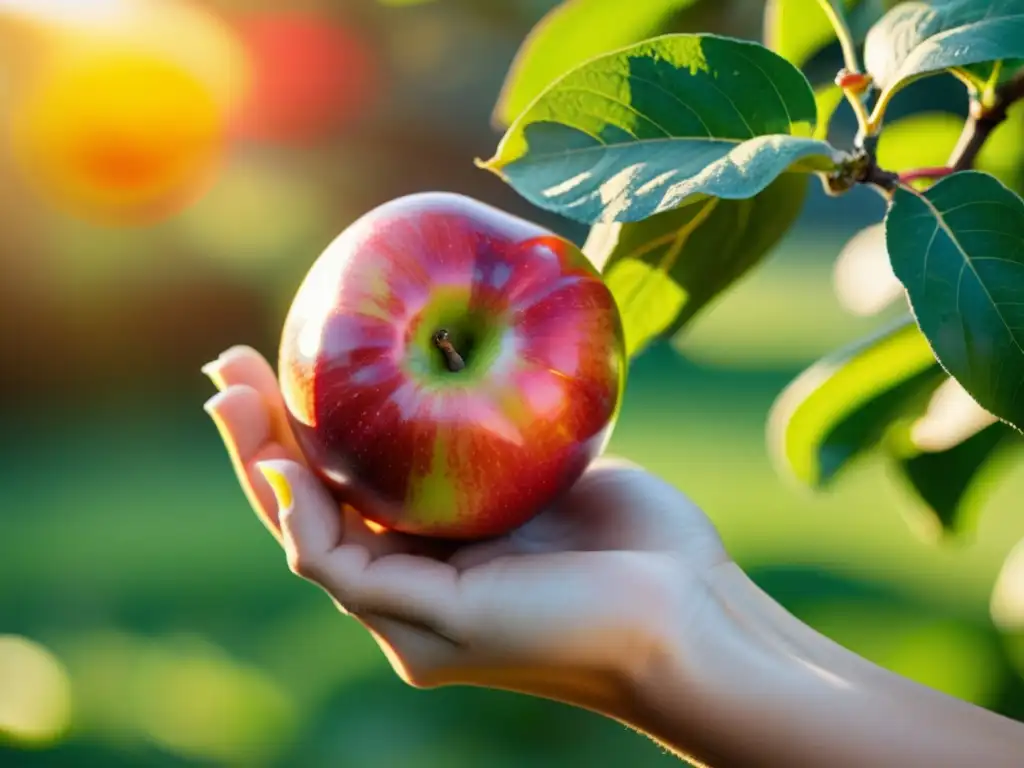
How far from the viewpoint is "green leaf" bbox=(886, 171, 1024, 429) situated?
752 millimetres

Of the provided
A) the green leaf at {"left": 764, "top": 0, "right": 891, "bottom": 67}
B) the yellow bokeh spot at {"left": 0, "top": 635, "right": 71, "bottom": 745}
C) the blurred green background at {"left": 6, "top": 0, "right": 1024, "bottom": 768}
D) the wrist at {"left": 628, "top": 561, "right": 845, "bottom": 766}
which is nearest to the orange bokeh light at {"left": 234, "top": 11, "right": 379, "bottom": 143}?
the blurred green background at {"left": 6, "top": 0, "right": 1024, "bottom": 768}

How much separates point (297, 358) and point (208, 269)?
4.24 metres

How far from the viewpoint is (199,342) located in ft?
16.0

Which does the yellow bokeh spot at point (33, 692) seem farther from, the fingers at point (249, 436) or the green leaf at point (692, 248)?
the green leaf at point (692, 248)

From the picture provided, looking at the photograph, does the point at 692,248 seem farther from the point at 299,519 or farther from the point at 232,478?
the point at 232,478

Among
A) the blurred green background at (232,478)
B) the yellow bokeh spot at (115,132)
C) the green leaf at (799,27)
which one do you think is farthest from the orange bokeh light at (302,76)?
the green leaf at (799,27)

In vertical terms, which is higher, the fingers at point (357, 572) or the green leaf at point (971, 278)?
the green leaf at point (971, 278)

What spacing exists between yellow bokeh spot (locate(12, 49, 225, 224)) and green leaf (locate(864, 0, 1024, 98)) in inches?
151

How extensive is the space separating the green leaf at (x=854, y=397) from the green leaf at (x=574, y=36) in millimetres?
350

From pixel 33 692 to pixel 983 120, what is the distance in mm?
2098

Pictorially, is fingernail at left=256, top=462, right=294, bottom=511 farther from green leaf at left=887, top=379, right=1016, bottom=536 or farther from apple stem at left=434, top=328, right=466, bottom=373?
Result: green leaf at left=887, top=379, right=1016, bottom=536

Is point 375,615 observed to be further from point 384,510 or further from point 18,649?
point 18,649

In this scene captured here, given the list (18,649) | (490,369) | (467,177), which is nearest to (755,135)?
(490,369)

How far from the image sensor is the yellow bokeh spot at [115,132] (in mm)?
4230
